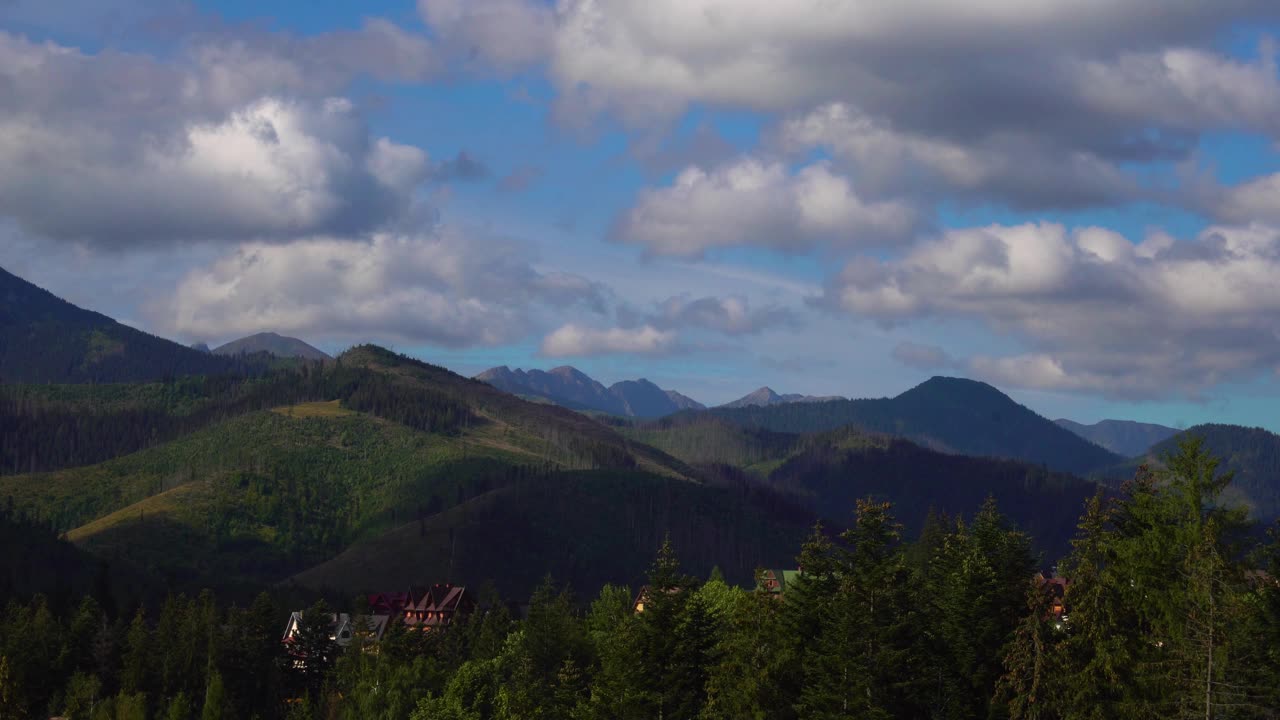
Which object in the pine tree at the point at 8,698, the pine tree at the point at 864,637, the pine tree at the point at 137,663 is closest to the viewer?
the pine tree at the point at 864,637

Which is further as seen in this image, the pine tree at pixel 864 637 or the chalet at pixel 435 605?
the chalet at pixel 435 605

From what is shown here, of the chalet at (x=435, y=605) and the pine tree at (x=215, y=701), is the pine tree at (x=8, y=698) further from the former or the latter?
the chalet at (x=435, y=605)

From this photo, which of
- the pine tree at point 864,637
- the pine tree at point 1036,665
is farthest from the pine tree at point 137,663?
the pine tree at point 1036,665

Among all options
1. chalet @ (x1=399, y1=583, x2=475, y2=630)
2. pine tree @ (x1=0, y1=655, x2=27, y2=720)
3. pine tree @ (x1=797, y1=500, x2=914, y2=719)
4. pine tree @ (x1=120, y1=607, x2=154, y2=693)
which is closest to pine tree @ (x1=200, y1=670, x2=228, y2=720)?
pine tree @ (x1=120, y1=607, x2=154, y2=693)

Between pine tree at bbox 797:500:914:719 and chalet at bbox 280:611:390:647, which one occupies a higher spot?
pine tree at bbox 797:500:914:719

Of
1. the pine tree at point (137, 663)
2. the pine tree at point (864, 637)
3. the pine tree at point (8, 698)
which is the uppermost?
the pine tree at point (864, 637)

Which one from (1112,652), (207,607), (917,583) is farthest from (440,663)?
(1112,652)

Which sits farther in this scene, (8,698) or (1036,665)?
(8,698)

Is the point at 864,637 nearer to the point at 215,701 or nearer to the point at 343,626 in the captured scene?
the point at 215,701

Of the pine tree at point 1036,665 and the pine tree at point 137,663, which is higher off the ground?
the pine tree at point 1036,665

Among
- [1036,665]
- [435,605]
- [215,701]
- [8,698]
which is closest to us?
[1036,665]

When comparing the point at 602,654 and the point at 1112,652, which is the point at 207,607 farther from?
the point at 1112,652

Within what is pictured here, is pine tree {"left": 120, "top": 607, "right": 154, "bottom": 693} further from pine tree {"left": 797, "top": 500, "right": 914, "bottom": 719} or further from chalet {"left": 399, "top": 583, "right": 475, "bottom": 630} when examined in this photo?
pine tree {"left": 797, "top": 500, "right": 914, "bottom": 719}

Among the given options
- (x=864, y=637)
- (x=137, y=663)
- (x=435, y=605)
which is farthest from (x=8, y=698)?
(x=435, y=605)
